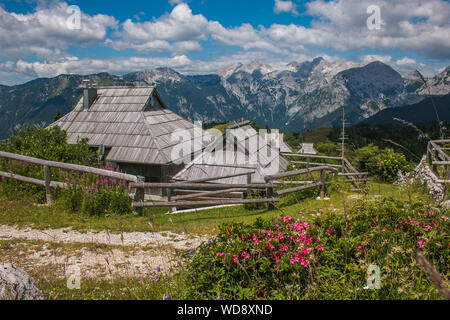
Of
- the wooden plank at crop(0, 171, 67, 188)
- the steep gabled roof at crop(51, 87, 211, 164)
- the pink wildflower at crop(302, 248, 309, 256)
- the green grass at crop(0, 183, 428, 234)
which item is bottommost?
the green grass at crop(0, 183, 428, 234)

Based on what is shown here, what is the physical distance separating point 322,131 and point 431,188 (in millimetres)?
127477

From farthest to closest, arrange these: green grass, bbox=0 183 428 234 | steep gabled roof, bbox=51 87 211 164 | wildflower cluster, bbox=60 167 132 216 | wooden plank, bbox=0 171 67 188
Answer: steep gabled roof, bbox=51 87 211 164, wooden plank, bbox=0 171 67 188, wildflower cluster, bbox=60 167 132 216, green grass, bbox=0 183 428 234

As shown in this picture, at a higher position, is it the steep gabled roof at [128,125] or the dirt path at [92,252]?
A: the steep gabled roof at [128,125]

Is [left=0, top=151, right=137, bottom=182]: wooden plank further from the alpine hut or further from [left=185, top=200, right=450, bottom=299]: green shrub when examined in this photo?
the alpine hut

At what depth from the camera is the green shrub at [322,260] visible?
3.17 metres

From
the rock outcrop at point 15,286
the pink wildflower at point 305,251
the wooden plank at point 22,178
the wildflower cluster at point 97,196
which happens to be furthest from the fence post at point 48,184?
the pink wildflower at point 305,251

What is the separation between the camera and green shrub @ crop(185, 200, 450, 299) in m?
3.17

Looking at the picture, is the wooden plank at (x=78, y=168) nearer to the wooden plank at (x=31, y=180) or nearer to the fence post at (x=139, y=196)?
the fence post at (x=139, y=196)

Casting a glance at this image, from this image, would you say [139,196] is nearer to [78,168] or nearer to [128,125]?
[78,168]

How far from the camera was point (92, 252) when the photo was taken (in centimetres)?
581

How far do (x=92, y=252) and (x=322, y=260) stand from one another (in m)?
4.22

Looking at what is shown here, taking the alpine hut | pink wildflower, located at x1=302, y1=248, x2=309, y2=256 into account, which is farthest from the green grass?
the alpine hut

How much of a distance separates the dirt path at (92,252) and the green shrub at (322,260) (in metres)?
1.02

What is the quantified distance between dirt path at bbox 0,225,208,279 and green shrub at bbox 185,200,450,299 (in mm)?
1019
